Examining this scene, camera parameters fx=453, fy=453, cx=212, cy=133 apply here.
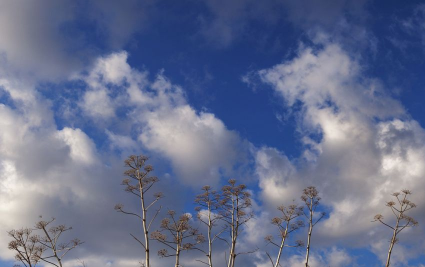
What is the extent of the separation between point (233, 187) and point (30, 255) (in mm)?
17588

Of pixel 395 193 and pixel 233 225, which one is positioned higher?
pixel 395 193

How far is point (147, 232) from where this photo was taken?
32.4 meters

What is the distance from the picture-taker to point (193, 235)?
3816cm

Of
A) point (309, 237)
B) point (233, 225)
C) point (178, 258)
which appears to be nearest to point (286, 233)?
point (309, 237)

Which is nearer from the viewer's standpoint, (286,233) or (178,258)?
(178,258)

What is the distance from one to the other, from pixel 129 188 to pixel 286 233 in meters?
14.7

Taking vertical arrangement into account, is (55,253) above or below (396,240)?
below

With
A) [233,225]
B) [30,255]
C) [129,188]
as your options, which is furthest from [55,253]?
[233,225]

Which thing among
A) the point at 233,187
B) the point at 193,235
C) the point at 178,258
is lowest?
the point at 178,258

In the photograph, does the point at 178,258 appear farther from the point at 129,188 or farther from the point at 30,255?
the point at 30,255

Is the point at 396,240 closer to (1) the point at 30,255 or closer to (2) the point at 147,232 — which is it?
(2) the point at 147,232

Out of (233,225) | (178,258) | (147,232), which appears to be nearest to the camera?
(147,232)

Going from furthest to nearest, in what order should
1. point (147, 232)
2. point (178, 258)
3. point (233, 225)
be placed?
point (233, 225), point (178, 258), point (147, 232)

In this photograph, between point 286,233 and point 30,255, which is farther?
point 286,233
